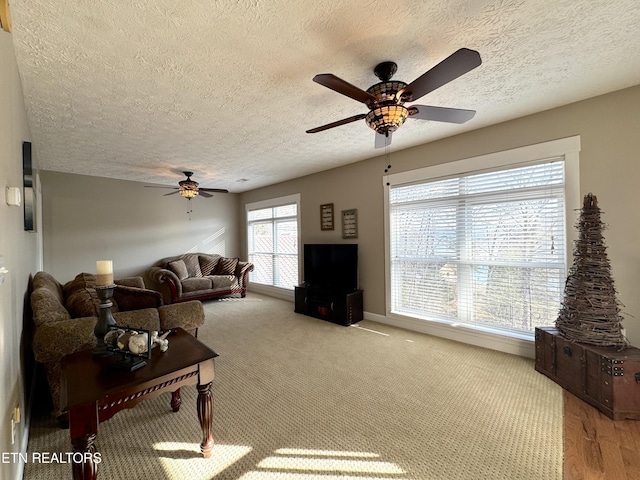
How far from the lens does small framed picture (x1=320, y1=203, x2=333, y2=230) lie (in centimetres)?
510

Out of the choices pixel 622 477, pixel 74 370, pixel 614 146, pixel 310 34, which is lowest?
pixel 622 477

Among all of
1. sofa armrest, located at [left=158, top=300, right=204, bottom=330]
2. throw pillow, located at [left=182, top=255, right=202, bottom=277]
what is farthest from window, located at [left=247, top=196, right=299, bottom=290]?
sofa armrest, located at [left=158, top=300, right=204, bottom=330]

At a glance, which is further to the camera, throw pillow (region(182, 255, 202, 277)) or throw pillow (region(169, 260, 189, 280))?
throw pillow (region(182, 255, 202, 277))

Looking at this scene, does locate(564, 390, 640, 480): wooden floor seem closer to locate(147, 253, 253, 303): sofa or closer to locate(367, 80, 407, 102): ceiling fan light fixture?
locate(367, 80, 407, 102): ceiling fan light fixture

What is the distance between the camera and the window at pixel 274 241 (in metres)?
6.08

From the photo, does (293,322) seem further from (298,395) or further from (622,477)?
(622,477)

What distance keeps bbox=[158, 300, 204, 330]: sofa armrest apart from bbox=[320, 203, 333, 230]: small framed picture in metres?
2.94

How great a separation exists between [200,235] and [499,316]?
638cm

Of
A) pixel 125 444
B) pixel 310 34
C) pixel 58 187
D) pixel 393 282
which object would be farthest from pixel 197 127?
pixel 58 187

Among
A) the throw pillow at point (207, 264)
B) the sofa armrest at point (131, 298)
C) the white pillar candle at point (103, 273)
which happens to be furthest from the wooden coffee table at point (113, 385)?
the throw pillow at point (207, 264)

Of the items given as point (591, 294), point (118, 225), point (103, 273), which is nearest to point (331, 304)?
point (591, 294)

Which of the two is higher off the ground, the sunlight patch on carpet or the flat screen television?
the flat screen television

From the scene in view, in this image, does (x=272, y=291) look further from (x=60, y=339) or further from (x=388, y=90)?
(x=388, y=90)

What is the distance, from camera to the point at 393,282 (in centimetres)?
420
